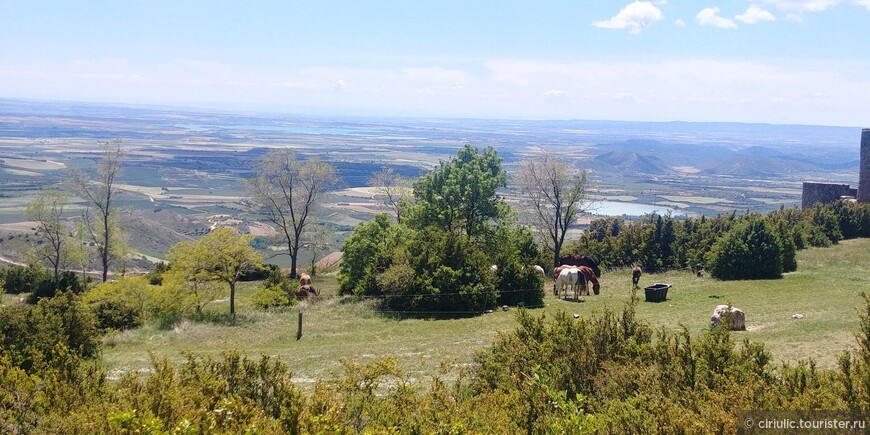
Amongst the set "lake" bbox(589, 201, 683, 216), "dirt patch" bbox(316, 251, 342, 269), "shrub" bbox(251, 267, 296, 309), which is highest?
"shrub" bbox(251, 267, 296, 309)

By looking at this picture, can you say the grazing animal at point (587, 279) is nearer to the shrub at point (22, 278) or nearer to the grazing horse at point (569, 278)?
the grazing horse at point (569, 278)

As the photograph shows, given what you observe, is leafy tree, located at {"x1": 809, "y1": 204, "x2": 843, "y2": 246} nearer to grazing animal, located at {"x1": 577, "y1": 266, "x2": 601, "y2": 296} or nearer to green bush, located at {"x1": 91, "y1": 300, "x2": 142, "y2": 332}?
grazing animal, located at {"x1": 577, "y1": 266, "x2": 601, "y2": 296}

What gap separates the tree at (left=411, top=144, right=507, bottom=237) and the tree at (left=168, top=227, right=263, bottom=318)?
10.6m

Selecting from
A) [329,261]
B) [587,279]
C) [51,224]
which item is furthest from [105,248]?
[587,279]

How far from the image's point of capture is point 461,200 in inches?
1351

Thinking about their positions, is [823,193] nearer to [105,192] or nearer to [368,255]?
[368,255]

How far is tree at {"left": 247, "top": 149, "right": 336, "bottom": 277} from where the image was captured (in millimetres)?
46969

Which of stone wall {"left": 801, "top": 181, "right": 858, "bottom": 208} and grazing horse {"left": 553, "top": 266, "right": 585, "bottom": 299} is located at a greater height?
stone wall {"left": 801, "top": 181, "right": 858, "bottom": 208}

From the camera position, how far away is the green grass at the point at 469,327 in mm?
16156

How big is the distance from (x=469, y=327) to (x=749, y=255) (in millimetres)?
15091

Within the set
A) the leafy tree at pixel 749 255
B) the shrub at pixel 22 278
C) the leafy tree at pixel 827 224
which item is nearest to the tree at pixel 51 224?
the shrub at pixel 22 278

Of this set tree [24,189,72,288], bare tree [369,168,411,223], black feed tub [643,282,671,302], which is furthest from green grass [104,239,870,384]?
bare tree [369,168,411,223]

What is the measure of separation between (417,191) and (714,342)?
27401 mm

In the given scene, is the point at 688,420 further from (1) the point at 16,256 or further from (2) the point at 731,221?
(1) the point at 16,256
